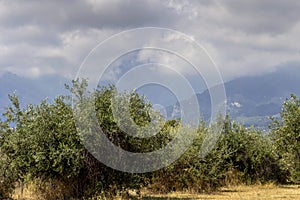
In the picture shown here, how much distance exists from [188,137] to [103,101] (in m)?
11.8

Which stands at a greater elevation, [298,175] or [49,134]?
[49,134]

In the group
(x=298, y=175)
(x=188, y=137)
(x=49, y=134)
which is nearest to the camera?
(x=49, y=134)

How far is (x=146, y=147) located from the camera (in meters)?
22.3

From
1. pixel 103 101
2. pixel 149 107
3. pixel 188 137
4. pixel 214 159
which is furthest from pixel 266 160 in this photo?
pixel 103 101

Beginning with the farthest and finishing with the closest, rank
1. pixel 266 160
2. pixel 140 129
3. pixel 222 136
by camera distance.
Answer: pixel 266 160 < pixel 222 136 < pixel 140 129

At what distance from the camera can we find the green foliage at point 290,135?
25.8 metres

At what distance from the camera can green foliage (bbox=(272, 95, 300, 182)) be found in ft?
84.7

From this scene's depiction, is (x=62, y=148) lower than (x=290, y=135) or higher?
lower

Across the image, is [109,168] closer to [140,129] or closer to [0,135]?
[140,129]

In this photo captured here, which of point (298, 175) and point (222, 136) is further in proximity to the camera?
point (222, 136)

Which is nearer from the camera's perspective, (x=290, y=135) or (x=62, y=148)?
(x=62, y=148)

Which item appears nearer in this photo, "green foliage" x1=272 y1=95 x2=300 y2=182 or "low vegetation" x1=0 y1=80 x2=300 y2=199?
"low vegetation" x1=0 y1=80 x2=300 y2=199

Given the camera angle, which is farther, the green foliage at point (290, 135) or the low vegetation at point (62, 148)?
the green foliage at point (290, 135)

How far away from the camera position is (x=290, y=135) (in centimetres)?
2606
